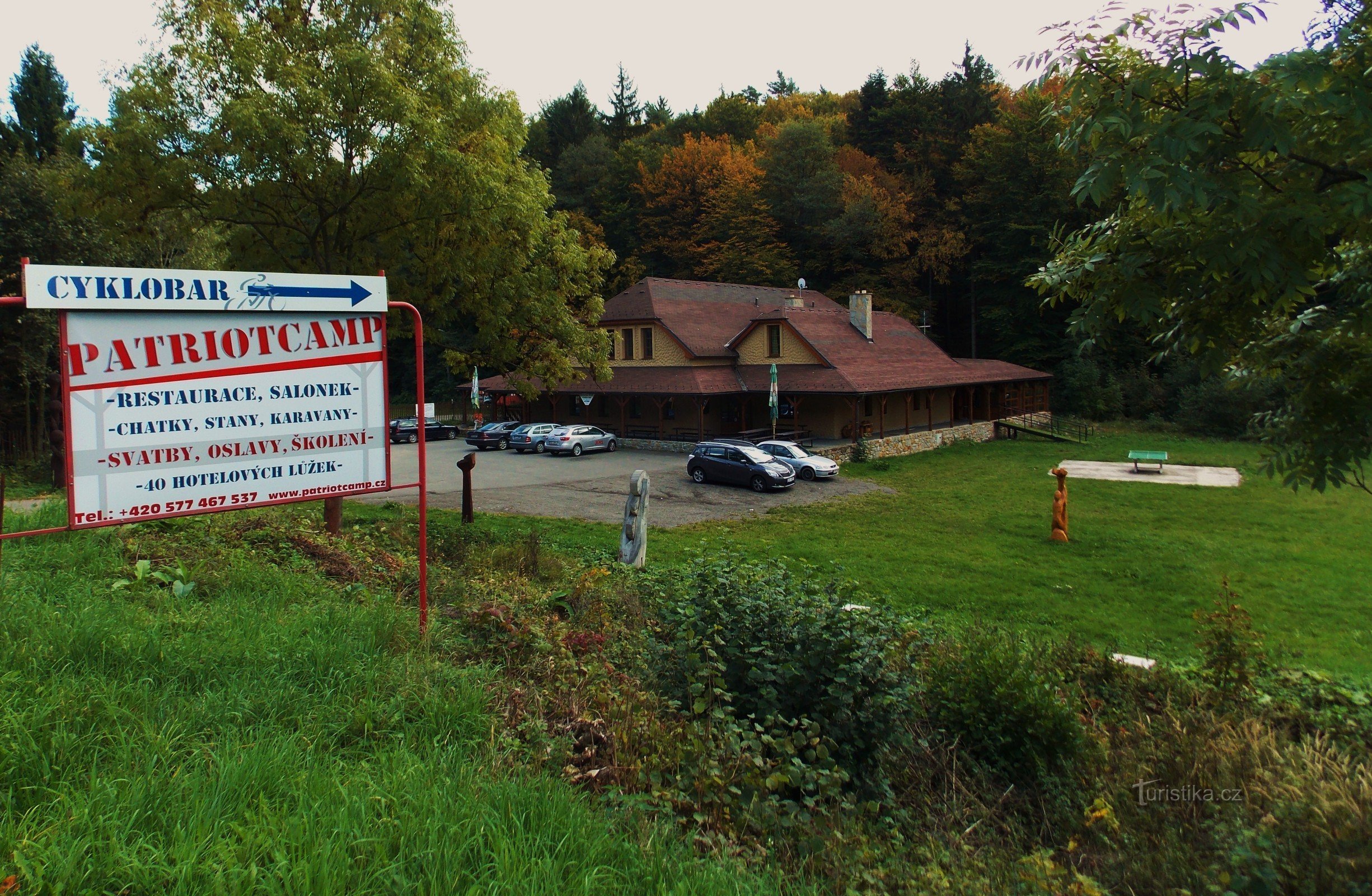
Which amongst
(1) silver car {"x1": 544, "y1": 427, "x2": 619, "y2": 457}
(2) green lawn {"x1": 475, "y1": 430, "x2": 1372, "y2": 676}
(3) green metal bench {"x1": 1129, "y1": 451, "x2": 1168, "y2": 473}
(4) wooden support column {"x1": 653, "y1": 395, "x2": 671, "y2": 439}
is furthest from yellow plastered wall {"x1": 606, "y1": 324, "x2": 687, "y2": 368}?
(3) green metal bench {"x1": 1129, "y1": 451, "x2": 1168, "y2": 473}

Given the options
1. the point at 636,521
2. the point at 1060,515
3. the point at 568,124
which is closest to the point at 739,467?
the point at 1060,515

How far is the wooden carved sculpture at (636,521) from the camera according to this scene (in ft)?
45.7

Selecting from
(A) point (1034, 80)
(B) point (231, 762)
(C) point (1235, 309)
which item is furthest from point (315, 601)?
(C) point (1235, 309)

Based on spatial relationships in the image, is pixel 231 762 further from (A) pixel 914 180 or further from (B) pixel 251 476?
(A) pixel 914 180

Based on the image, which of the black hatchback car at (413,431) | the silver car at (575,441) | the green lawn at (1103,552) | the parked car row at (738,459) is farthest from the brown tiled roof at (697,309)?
the green lawn at (1103,552)

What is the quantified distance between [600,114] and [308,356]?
85535 mm

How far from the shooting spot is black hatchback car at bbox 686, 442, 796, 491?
26312 mm

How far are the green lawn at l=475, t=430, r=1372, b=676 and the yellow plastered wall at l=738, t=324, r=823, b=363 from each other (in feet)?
37.3

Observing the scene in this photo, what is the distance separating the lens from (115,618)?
528 centimetres

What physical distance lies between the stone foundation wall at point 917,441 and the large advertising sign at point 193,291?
27331 mm

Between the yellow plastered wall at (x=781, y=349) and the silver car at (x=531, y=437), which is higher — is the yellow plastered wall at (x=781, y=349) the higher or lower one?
the higher one

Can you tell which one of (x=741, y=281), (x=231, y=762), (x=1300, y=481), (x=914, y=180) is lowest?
(x=231, y=762)

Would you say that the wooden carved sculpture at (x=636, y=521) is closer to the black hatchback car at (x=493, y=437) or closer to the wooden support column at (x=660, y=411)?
the wooden support column at (x=660, y=411)

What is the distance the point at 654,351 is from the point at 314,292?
3569 cm
